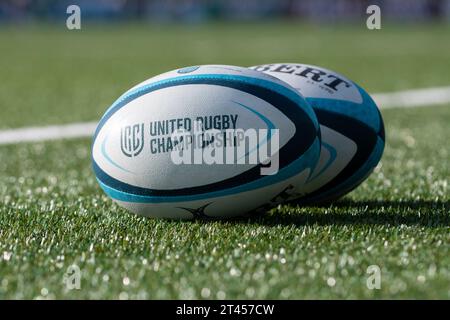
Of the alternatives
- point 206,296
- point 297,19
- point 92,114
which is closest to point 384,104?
point 92,114

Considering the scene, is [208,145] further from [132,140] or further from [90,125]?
[90,125]

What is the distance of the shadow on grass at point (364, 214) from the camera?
343 centimetres

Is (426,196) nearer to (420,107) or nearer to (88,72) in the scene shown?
(420,107)

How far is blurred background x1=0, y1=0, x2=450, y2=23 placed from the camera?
44.1 meters

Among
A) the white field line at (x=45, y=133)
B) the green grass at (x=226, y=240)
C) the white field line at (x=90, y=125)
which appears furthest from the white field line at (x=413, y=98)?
the white field line at (x=45, y=133)

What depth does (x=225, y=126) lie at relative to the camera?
3.20 m

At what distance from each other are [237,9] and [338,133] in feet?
140

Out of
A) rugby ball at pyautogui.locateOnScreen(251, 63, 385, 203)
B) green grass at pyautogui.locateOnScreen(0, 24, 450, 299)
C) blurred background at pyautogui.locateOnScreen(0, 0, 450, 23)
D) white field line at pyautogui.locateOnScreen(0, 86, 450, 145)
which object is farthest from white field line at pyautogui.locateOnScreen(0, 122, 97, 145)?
blurred background at pyautogui.locateOnScreen(0, 0, 450, 23)

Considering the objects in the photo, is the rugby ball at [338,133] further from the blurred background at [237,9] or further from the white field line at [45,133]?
the blurred background at [237,9]

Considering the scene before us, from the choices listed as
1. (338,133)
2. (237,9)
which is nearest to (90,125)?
(338,133)

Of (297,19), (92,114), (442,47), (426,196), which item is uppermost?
(426,196)

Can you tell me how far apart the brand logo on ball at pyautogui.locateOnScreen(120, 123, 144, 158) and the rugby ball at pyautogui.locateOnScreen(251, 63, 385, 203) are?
82cm

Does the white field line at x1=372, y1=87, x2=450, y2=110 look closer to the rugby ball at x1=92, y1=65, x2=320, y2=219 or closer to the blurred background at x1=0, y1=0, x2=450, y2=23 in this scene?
the rugby ball at x1=92, y1=65, x2=320, y2=219

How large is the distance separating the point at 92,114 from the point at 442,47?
13.7 m
